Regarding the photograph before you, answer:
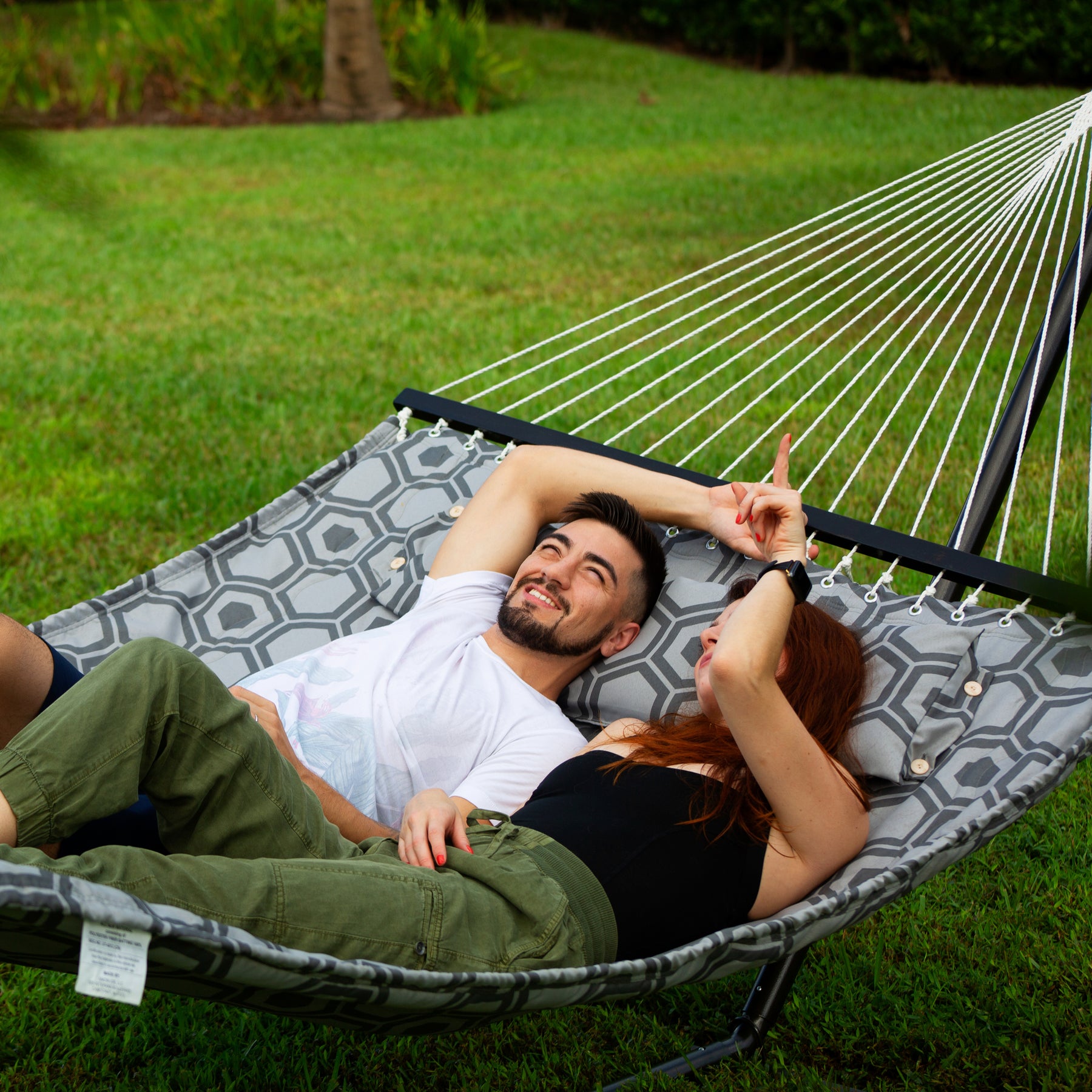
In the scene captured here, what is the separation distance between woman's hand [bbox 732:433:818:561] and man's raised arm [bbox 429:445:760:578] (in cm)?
19

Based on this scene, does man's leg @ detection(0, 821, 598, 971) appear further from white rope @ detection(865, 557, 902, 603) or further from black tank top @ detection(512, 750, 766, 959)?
white rope @ detection(865, 557, 902, 603)

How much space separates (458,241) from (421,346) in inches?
71.1

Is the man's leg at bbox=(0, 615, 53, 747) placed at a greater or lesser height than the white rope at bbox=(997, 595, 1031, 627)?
lesser

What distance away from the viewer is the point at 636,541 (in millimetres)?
2133

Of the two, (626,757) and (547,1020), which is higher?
(626,757)

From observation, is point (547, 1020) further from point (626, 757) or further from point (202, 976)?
point (202, 976)

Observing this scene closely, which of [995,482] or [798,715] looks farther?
[995,482]

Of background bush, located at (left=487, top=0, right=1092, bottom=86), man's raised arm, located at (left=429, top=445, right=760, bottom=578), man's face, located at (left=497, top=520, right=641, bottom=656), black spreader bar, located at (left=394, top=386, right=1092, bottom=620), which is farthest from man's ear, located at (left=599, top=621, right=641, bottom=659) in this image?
background bush, located at (left=487, top=0, right=1092, bottom=86)

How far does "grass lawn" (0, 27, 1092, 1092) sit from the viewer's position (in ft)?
5.95

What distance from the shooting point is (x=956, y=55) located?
10.5 metres

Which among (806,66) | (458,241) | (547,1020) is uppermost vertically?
(806,66)

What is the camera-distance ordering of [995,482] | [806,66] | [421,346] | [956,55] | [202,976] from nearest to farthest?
1. [202,976]
2. [995,482]
3. [421,346]
4. [956,55]
5. [806,66]

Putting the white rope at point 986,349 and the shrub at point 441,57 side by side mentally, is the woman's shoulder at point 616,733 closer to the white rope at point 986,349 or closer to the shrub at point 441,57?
the white rope at point 986,349

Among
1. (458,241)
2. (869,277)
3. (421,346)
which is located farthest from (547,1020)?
(458,241)
